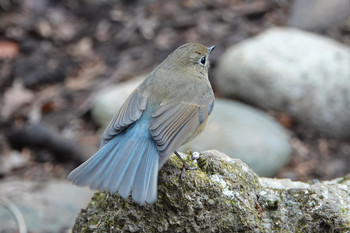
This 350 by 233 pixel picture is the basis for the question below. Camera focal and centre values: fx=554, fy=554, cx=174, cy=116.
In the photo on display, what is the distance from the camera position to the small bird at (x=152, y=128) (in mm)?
2518

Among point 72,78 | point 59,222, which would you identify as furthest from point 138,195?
point 72,78

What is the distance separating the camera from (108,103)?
6207 mm

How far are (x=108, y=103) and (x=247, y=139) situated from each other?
1630 mm

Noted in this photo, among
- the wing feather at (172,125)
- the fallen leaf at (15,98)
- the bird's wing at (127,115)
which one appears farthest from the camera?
the fallen leaf at (15,98)

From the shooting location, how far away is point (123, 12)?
27.2 ft

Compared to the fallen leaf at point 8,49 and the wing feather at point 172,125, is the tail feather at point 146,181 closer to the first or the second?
the wing feather at point 172,125

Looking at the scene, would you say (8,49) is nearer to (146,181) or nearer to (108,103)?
(108,103)

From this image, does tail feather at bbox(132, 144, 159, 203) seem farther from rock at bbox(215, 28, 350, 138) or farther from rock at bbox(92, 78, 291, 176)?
rock at bbox(215, 28, 350, 138)

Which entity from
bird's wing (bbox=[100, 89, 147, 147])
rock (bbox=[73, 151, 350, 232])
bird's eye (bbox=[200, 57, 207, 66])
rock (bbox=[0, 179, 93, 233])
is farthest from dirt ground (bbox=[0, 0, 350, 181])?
rock (bbox=[73, 151, 350, 232])

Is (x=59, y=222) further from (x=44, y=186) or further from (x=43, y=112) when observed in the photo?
(x=43, y=112)

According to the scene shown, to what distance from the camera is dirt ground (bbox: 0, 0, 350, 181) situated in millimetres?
6047

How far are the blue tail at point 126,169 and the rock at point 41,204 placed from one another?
6.10 ft

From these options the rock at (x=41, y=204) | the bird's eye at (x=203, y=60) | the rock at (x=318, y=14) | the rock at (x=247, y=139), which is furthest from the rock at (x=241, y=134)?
the rock at (x=318, y=14)

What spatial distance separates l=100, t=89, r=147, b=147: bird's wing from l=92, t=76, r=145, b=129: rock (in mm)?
2847
